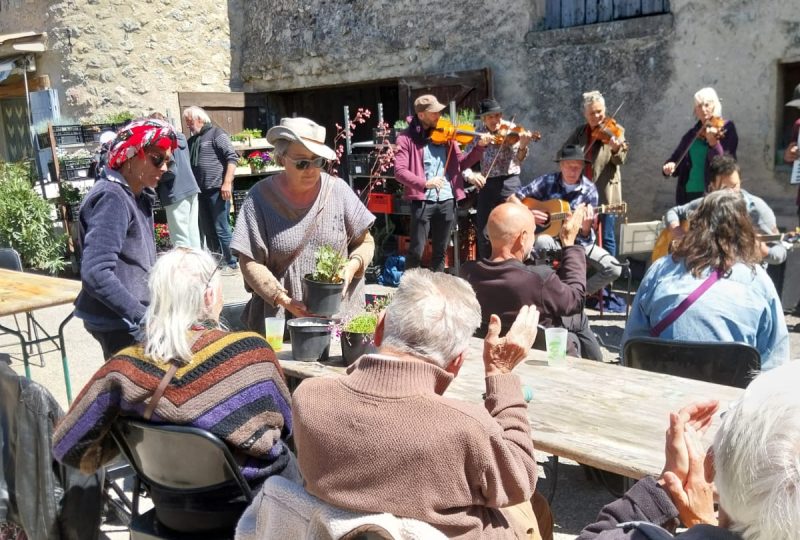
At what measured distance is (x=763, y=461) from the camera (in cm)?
137

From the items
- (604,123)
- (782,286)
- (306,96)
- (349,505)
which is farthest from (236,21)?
(349,505)

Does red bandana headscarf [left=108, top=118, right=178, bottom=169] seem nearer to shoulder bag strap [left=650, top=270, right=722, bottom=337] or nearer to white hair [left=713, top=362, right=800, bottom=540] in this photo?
shoulder bag strap [left=650, top=270, right=722, bottom=337]

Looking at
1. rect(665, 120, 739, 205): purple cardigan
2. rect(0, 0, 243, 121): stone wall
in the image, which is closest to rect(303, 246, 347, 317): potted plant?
rect(665, 120, 739, 205): purple cardigan

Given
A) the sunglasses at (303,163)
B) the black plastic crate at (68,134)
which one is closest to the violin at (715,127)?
the sunglasses at (303,163)

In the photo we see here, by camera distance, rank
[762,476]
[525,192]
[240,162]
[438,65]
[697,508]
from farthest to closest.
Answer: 1. [240,162]
2. [438,65]
3. [525,192]
4. [697,508]
5. [762,476]

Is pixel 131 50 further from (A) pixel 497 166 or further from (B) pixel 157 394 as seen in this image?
(B) pixel 157 394

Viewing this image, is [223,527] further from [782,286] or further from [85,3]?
[85,3]

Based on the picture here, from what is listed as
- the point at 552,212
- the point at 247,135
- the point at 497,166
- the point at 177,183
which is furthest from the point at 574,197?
the point at 247,135

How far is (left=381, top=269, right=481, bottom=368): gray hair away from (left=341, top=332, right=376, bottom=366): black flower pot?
38.5 inches

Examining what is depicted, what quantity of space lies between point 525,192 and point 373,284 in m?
2.55

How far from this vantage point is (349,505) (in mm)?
1832

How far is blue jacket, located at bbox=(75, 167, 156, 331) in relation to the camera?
338 centimetres

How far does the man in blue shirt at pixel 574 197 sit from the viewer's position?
5793 millimetres

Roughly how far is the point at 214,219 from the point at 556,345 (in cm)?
659
